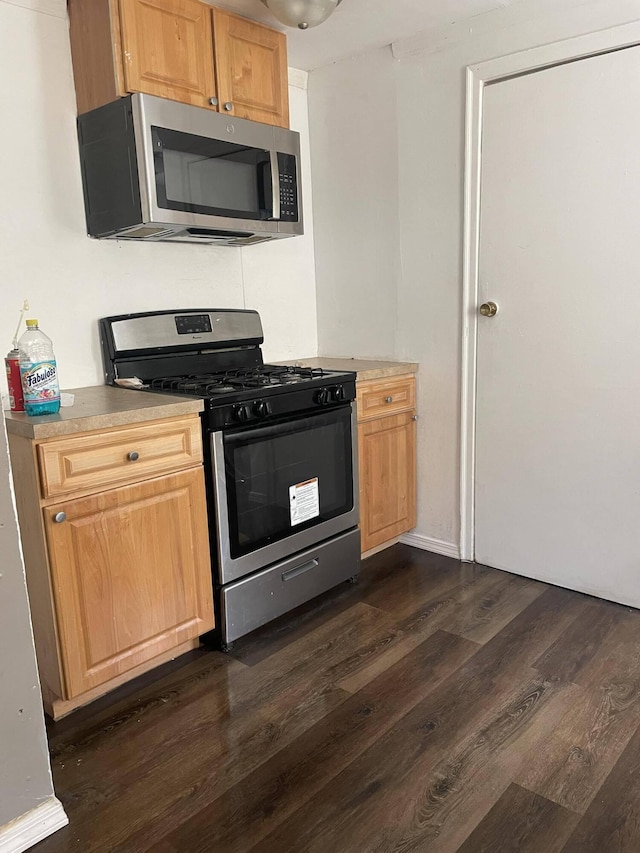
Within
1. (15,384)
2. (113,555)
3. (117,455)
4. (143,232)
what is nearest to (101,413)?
(117,455)

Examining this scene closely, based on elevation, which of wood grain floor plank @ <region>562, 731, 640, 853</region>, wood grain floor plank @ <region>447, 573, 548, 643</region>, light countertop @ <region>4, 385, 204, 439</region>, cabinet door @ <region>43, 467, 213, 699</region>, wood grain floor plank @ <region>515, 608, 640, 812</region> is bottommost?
wood grain floor plank @ <region>562, 731, 640, 853</region>

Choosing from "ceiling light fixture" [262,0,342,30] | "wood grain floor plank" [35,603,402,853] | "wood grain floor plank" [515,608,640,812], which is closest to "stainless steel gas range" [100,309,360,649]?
"wood grain floor plank" [35,603,402,853]

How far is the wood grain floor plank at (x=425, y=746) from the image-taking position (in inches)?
56.9

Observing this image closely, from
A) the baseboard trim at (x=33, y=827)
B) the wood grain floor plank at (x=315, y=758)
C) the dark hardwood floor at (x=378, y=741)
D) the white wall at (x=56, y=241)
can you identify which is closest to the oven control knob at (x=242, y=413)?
the white wall at (x=56, y=241)

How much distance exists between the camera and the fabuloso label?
1.78 meters

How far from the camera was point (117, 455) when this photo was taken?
183 centimetres

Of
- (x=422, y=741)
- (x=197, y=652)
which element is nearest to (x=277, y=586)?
(x=197, y=652)

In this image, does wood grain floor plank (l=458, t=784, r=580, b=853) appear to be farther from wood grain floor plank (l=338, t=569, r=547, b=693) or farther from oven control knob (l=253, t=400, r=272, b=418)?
oven control knob (l=253, t=400, r=272, b=418)

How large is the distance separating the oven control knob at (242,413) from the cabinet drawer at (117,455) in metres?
0.13

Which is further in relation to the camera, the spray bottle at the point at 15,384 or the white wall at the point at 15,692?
the spray bottle at the point at 15,384

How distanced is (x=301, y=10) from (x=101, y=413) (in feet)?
4.82

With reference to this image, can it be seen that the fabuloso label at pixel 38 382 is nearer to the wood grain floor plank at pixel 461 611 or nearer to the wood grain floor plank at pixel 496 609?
the wood grain floor plank at pixel 461 611

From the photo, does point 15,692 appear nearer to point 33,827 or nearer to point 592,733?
point 33,827

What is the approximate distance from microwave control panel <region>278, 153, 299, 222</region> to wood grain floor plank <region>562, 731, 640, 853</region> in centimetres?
210
